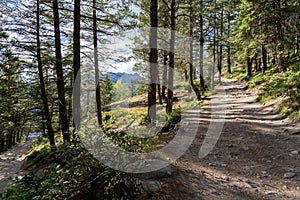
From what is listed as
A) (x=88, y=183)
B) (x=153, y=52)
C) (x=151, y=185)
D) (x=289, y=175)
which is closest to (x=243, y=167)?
(x=289, y=175)

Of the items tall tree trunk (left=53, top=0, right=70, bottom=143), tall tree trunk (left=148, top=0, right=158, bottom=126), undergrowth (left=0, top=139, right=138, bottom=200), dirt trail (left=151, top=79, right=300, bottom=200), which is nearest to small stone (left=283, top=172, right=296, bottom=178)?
dirt trail (left=151, top=79, right=300, bottom=200)

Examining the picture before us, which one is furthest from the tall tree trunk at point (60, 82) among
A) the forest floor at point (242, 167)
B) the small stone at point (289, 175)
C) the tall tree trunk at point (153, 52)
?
the small stone at point (289, 175)

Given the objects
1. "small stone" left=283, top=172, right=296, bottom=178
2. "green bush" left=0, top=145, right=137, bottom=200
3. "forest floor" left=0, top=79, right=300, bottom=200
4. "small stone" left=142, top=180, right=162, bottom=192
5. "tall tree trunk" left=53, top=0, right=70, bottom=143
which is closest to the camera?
"green bush" left=0, top=145, right=137, bottom=200

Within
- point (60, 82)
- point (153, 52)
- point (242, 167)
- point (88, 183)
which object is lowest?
point (242, 167)

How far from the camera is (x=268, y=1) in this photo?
12.8 meters

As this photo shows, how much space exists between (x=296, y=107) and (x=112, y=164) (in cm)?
752

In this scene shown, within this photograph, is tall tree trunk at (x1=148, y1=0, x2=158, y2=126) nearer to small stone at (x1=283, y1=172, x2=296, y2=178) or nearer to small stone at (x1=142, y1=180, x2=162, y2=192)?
small stone at (x1=142, y1=180, x2=162, y2=192)

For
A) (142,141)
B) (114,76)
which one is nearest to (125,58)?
(114,76)

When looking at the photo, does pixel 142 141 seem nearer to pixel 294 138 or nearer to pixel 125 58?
pixel 294 138

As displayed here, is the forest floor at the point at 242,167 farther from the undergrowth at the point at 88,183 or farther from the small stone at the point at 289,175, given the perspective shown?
the undergrowth at the point at 88,183

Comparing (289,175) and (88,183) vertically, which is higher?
(88,183)

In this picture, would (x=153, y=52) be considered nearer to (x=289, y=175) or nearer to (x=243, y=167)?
(x=243, y=167)

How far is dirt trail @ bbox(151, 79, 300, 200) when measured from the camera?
382 centimetres

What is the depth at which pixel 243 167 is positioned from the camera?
4973 millimetres
